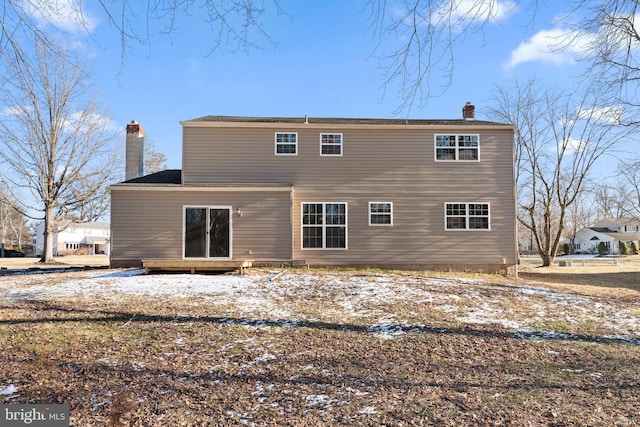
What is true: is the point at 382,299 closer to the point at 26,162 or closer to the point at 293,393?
the point at 293,393

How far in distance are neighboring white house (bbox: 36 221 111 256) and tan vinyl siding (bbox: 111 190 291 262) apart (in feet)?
156

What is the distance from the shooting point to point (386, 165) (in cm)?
1465

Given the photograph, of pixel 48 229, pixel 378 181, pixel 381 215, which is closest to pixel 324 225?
pixel 381 215

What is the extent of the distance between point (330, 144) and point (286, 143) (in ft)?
5.38

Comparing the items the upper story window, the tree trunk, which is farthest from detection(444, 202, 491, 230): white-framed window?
the tree trunk

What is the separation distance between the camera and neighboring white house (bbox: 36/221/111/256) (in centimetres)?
5557

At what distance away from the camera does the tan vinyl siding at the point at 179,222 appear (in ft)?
43.3

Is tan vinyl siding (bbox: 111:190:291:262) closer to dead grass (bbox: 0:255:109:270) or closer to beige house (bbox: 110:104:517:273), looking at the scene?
beige house (bbox: 110:104:517:273)

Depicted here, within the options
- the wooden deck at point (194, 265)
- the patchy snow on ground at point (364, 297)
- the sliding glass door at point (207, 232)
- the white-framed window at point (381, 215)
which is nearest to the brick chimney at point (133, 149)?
the sliding glass door at point (207, 232)

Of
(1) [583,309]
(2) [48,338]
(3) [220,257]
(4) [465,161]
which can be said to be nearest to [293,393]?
(2) [48,338]

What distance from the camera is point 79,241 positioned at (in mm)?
58875

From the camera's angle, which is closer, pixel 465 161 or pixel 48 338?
pixel 48 338

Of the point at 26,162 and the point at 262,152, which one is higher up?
the point at 26,162

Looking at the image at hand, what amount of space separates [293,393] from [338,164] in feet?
36.8
